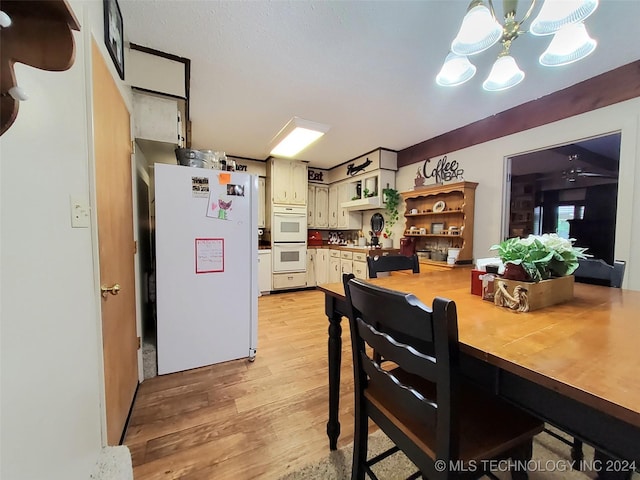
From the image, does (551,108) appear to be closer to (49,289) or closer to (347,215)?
(347,215)

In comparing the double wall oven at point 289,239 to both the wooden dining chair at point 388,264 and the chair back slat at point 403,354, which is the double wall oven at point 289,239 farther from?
the chair back slat at point 403,354

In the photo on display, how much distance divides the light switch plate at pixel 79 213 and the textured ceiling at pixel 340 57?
55.4 inches

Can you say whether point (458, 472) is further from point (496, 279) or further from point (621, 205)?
point (621, 205)

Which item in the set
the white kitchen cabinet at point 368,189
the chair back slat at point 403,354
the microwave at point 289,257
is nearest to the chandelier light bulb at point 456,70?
the chair back slat at point 403,354

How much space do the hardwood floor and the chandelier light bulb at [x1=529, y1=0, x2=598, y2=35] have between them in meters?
2.26

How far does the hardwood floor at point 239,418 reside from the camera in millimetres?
1276

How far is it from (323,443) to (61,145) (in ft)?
5.67

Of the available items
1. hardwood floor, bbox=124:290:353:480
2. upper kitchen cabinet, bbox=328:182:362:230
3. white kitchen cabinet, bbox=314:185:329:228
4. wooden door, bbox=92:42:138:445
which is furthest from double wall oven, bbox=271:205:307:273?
wooden door, bbox=92:42:138:445

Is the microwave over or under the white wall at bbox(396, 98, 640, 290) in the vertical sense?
under

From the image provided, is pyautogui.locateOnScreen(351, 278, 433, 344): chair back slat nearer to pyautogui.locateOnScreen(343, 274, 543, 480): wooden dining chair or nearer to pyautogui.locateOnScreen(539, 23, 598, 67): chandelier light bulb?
pyautogui.locateOnScreen(343, 274, 543, 480): wooden dining chair

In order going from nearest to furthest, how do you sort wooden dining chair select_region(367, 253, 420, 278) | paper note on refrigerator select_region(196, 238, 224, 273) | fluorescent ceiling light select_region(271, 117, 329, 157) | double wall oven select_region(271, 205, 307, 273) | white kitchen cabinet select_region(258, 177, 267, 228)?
wooden dining chair select_region(367, 253, 420, 278) < paper note on refrigerator select_region(196, 238, 224, 273) < fluorescent ceiling light select_region(271, 117, 329, 157) < double wall oven select_region(271, 205, 307, 273) < white kitchen cabinet select_region(258, 177, 267, 228)

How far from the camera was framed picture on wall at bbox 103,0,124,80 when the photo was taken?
1268mm

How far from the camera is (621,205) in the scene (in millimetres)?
2143

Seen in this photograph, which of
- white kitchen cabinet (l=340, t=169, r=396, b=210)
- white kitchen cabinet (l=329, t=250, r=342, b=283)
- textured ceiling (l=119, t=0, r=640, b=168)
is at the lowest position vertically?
white kitchen cabinet (l=329, t=250, r=342, b=283)
